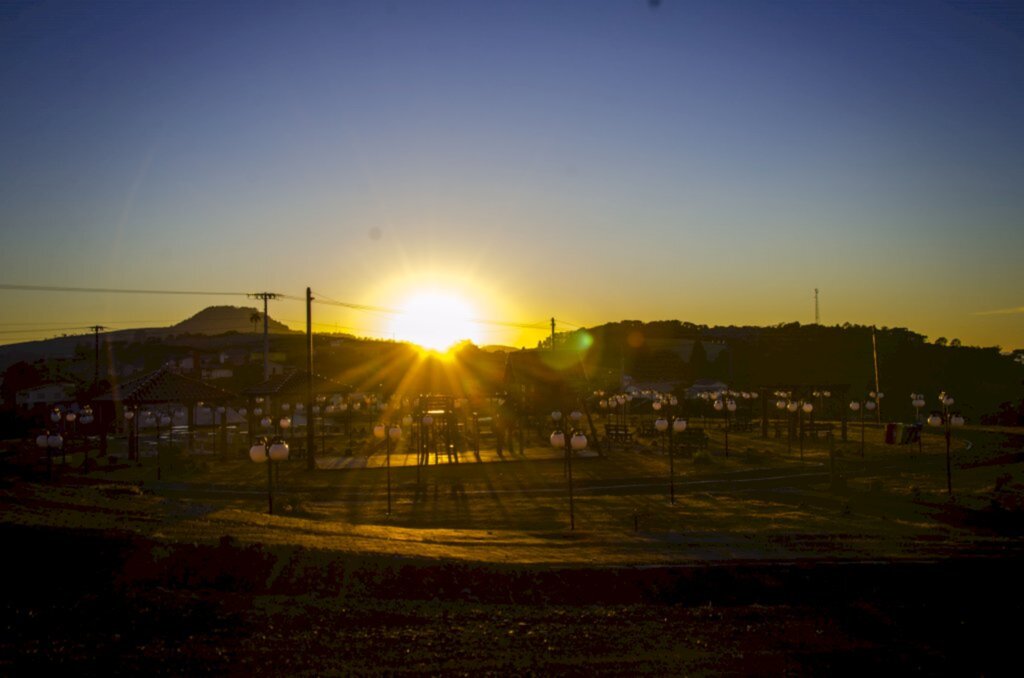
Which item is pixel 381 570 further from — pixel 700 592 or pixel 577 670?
pixel 700 592

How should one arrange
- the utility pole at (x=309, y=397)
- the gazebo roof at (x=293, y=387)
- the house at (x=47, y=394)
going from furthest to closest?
the house at (x=47, y=394) < the gazebo roof at (x=293, y=387) < the utility pole at (x=309, y=397)

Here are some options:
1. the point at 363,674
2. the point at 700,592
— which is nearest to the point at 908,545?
the point at 700,592

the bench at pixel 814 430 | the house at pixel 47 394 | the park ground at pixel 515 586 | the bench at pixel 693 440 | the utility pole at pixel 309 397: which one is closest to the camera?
the park ground at pixel 515 586

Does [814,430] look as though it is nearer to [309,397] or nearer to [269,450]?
[309,397]

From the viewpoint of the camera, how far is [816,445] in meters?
38.1

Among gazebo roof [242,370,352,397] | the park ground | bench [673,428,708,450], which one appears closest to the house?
gazebo roof [242,370,352,397]

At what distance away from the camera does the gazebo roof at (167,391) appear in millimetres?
32719

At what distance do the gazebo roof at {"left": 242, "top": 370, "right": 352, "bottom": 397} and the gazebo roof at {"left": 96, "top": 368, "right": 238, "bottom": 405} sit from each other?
60.5 inches

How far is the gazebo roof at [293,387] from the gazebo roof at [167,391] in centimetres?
154

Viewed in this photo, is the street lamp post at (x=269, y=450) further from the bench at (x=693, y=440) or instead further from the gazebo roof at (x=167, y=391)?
the bench at (x=693, y=440)

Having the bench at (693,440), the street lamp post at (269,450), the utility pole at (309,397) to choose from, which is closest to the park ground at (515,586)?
the street lamp post at (269,450)

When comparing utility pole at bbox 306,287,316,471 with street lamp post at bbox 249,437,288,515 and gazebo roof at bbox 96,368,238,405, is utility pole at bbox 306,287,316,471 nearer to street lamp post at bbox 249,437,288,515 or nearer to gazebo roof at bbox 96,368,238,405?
gazebo roof at bbox 96,368,238,405

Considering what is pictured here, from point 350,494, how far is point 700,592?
15.3 m

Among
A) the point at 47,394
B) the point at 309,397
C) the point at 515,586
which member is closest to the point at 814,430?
the point at 309,397
